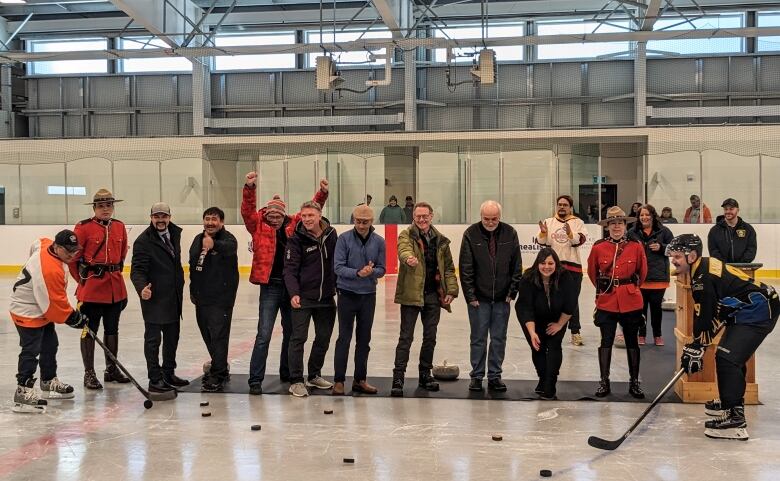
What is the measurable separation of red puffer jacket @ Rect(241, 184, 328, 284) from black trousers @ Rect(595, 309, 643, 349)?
2433 millimetres

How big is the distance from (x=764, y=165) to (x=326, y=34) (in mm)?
11985

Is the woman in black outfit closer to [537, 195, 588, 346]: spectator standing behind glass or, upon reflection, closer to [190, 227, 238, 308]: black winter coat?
[537, 195, 588, 346]: spectator standing behind glass

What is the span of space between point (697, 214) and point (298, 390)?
12.0 m

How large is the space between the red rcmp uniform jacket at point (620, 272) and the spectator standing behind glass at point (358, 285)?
5.46 ft

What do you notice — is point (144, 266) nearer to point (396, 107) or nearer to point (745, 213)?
point (745, 213)

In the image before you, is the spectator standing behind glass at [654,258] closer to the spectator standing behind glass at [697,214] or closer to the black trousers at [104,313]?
the black trousers at [104,313]

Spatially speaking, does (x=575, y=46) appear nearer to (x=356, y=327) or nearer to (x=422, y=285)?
(x=422, y=285)

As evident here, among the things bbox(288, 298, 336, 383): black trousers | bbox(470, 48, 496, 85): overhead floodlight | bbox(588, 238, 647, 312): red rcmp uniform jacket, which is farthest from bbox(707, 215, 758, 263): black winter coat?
bbox(470, 48, 496, 85): overhead floodlight

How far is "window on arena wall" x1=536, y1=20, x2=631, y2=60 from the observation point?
2105cm

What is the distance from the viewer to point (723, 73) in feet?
68.1

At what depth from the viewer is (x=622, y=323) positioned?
6.09m

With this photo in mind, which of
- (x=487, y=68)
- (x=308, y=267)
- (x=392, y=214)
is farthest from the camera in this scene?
(x=392, y=214)

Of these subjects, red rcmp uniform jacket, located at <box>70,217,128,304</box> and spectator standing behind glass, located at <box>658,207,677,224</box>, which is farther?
A: spectator standing behind glass, located at <box>658,207,677,224</box>

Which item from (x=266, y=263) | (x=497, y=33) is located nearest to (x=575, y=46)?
(x=497, y=33)
